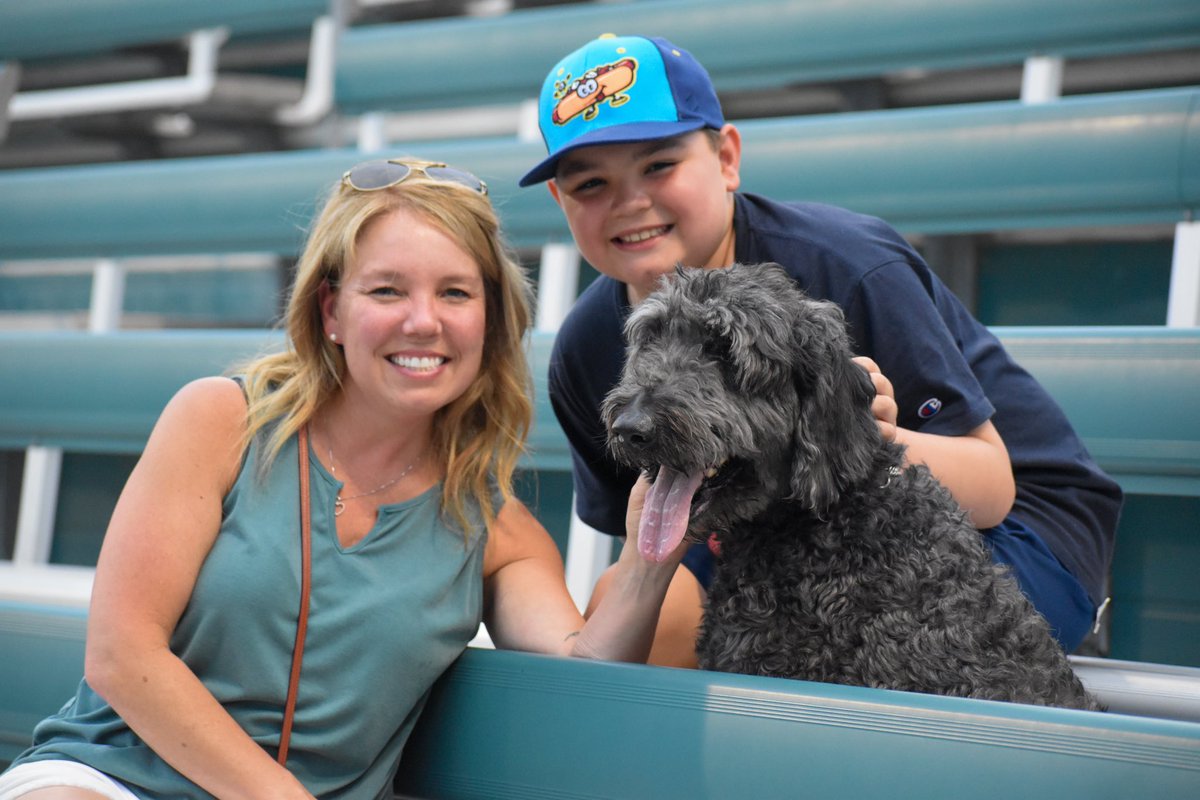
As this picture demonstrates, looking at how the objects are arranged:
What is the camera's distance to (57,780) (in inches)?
54.5

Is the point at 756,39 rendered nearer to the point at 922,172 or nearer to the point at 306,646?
the point at 922,172

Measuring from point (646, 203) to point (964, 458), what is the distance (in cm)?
57

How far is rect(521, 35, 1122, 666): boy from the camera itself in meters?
1.59

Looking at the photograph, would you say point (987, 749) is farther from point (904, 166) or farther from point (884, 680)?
point (904, 166)

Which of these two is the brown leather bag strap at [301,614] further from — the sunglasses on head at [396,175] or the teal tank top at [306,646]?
the sunglasses on head at [396,175]

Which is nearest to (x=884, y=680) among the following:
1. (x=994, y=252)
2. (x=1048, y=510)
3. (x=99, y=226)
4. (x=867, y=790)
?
(x=867, y=790)

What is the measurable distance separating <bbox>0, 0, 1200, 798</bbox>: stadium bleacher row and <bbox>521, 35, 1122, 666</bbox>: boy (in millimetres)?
250

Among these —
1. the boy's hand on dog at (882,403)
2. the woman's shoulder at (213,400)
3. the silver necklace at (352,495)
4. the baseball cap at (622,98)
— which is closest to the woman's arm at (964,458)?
the boy's hand on dog at (882,403)

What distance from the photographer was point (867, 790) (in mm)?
1272

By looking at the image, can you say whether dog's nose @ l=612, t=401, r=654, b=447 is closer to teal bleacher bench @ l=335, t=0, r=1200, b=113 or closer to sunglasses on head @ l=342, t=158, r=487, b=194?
sunglasses on head @ l=342, t=158, r=487, b=194

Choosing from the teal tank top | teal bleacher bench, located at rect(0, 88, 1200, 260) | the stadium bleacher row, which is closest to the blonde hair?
the teal tank top

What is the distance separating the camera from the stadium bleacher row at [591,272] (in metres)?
1.37

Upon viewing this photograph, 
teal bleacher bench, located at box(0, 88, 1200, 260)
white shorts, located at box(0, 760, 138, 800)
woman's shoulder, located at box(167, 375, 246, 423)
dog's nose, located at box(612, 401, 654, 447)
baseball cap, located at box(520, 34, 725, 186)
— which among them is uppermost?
teal bleacher bench, located at box(0, 88, 1200, 260)

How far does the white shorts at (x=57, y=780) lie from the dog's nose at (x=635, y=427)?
2.44ft
